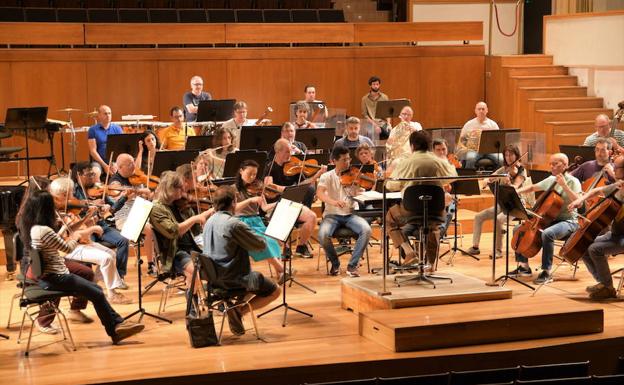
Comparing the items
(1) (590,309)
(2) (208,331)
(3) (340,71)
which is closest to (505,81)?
(3) (340,71)

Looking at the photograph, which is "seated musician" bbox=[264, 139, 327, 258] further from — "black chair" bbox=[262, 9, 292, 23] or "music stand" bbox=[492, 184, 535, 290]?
"black chair" bbox=[262, 9, 292, 23]

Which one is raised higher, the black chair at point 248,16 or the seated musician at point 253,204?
the black chair at point 248,16

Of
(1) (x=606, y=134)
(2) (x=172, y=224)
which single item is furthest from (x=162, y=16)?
(2) (x=172, y=224)

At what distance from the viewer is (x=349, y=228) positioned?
869 cm

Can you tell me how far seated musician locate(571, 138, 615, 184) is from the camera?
337 inches

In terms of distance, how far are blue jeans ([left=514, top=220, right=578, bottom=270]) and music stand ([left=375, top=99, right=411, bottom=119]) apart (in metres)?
4.06

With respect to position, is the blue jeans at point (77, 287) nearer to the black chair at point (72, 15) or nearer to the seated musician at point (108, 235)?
the seated musician at point (108, 235)

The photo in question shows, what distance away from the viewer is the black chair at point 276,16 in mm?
14398

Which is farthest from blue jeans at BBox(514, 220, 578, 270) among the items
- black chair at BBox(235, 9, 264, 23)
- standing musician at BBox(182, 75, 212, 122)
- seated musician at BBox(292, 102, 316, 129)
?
black chair at BBox(235, 9, 264, 23)

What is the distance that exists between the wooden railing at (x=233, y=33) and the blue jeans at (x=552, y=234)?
6.73 metres

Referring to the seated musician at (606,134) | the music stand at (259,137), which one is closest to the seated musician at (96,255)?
the music stand at (259,137)

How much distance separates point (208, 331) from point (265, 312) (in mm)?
786

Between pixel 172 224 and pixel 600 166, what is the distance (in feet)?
14.6

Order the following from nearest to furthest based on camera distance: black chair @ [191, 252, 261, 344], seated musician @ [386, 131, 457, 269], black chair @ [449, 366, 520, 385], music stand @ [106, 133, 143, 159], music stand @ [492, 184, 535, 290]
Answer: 1. black chair @ [449, 366, 520, 385]
2. black chair @ [191, 252, 261, 344]
3. seated musician @ [386, 131, 457, 269]
4. music stand @ [492, 184, 535, 290]
5. music stand @ [106, 133, 143, 159]
